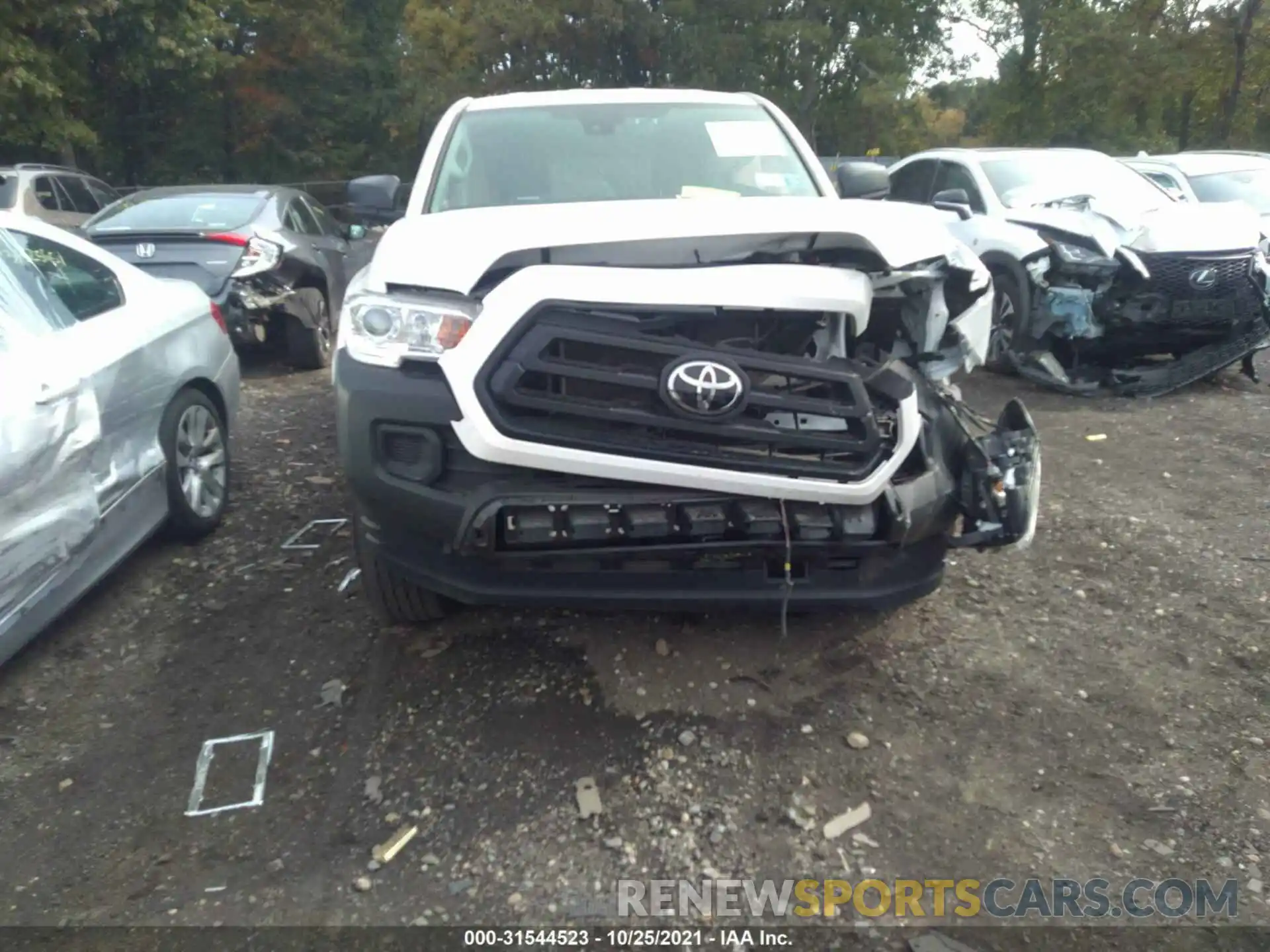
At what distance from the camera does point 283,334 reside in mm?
8711

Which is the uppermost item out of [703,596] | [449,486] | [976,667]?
[449,486]

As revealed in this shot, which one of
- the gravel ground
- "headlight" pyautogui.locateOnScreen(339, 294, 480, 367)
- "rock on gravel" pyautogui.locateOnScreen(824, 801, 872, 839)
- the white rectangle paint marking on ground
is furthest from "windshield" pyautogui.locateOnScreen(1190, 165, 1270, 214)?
the white rectangle paint marking on ground

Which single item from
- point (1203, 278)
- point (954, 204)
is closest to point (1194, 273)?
point (1203, 278)

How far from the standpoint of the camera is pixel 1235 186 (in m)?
11.9

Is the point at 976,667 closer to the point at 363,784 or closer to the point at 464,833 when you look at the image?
the point at 464,833

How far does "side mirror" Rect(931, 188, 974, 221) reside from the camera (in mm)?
7398

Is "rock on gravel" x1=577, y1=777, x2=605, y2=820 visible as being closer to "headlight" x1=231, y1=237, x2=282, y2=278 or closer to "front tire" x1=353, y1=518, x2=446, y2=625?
"front tire" x1=353, y1=518, x2=446, y2=625

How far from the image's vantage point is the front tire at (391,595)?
351 cm

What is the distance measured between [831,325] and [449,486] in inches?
49.5

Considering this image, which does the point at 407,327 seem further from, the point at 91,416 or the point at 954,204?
the point at 954,204

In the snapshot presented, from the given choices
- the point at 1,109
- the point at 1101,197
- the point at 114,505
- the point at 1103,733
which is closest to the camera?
the point at 1103,733

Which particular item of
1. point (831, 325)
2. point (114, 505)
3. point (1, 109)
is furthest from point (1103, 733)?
point (1, 109)

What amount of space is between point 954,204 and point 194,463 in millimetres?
5356

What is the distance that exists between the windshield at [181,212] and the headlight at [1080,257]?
5.98 m
